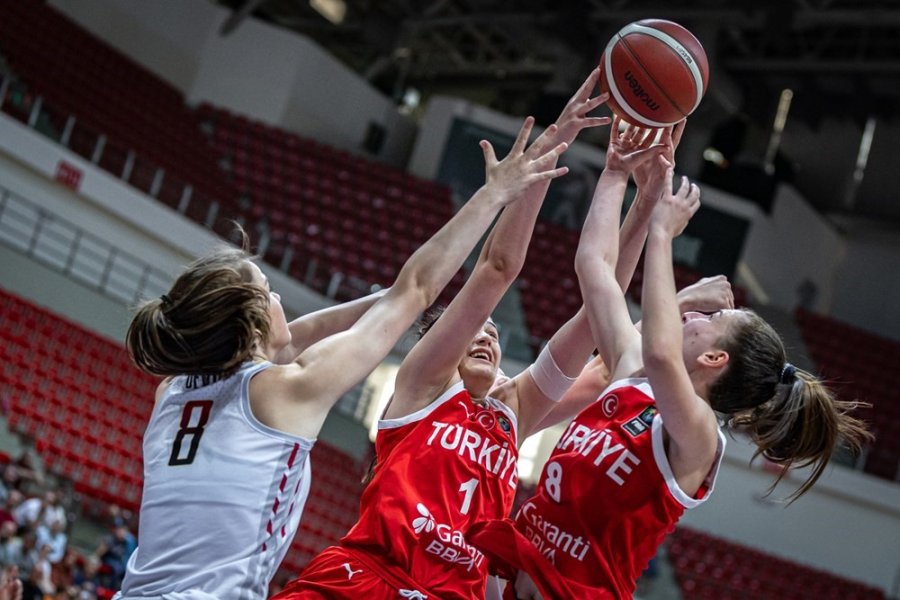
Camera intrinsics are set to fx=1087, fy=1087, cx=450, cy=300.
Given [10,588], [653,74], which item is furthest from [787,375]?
[10,588]

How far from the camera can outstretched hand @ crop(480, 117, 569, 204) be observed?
262 cm

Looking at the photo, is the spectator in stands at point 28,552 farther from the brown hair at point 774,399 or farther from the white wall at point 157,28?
the white wall at point 157,28

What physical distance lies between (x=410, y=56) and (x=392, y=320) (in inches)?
887

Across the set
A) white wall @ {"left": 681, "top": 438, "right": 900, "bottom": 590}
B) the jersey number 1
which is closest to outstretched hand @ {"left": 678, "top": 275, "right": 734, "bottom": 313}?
the jersey number 1

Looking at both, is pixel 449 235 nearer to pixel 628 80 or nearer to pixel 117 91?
pixel 628 80

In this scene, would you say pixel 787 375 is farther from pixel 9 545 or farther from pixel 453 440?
pixel 9 545

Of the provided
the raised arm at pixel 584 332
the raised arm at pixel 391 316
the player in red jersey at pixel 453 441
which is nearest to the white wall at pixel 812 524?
the raised arm at pixel 584 332

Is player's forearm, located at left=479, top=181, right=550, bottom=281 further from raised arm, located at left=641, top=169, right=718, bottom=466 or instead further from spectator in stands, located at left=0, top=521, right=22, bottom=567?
spectator in stands, located at left=0, top=521, right=22, bottom=567

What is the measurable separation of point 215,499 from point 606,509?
2.88 feet

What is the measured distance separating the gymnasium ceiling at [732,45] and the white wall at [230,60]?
0.55 m

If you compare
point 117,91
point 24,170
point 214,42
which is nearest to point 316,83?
point 214,42

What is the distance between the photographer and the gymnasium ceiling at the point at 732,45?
17.7 m

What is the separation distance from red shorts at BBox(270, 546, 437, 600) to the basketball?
140 centimetres

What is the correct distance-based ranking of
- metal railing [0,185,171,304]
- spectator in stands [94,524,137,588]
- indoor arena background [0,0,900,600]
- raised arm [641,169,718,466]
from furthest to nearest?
metal railing [0,185,171,304], indoor arena background [0,0,900,600], spectator in stands [94,524,137,588], raised arm [641,169,718,466]
